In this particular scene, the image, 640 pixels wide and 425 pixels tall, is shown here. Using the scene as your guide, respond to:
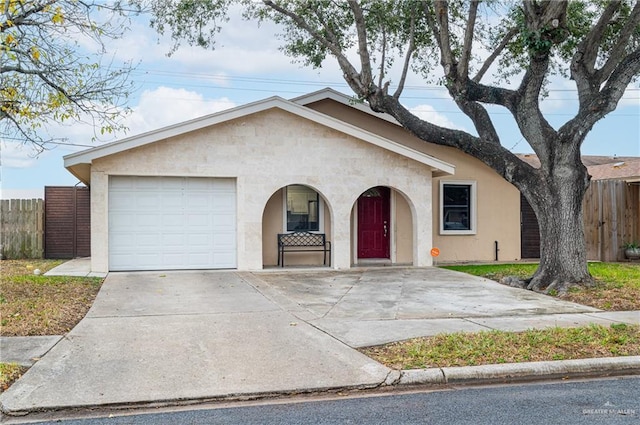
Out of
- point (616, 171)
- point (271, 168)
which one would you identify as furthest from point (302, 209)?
point (616, 171)

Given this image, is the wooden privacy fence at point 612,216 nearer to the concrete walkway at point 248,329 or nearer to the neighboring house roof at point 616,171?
the neighboring house roof at point 616,171

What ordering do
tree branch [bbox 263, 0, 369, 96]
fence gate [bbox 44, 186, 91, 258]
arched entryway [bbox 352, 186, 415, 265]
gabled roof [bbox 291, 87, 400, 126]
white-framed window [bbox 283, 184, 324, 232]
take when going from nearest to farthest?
tree branch [bbox 263, 0, 369, 96] → white-framed window [bbox 283, 184, 324, 232] → gabled roof [bbox 291, 87, 400, 126] → arched entryway [bbox 352, 186, 415, 265] → fence gate [bbox 44, 186, 91, 258]

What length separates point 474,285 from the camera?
1173 centimetres

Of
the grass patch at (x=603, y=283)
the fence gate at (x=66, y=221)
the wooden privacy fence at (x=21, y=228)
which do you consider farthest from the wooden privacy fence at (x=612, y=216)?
the wooden privacy fence at (x=21, y=228)

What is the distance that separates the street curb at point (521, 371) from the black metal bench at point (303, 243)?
963cm

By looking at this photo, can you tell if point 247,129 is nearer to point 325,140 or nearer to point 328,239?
point 325,140

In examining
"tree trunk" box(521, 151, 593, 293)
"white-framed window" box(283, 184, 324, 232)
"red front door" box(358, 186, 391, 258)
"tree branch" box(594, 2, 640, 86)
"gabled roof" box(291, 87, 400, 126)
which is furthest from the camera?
"red front door" box(358, 186, 391, 258)

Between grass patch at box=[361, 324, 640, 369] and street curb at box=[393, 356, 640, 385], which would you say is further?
grass patch at box=[361, 324, 640, 369]

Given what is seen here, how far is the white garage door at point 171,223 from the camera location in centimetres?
1331

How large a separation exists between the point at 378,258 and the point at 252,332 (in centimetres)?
1006

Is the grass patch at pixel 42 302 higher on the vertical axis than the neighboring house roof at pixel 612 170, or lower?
lower

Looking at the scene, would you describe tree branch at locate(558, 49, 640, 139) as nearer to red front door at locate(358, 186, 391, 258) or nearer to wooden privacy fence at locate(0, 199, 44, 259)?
red front door at locate(358, 186, 391, 258)

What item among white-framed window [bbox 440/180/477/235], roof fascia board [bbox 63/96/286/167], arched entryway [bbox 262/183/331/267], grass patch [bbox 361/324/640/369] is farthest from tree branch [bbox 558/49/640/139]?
roof fascia board [bbox 63/96/286/167]

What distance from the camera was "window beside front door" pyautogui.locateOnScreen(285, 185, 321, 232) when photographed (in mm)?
15367
